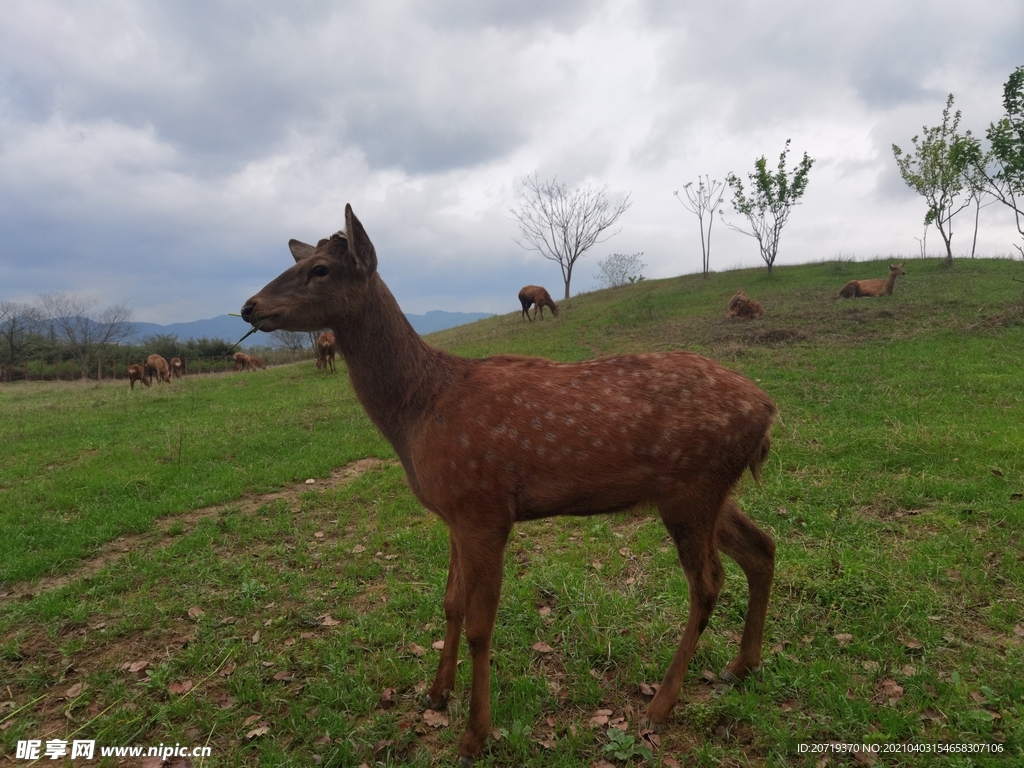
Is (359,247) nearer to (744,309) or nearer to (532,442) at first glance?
(532,442)

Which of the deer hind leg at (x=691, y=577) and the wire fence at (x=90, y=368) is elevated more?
the wire fence at (x=90, y=368)

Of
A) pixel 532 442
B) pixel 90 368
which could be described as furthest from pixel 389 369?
pixel 90 368

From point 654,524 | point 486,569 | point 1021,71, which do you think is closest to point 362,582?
point 486,569

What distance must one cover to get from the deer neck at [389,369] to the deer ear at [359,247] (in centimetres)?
10

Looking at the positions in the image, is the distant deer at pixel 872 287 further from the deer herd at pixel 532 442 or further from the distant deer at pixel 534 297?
the deer herd at pixel 532 442

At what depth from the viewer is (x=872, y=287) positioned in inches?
855

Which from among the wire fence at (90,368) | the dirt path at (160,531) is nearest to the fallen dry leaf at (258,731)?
the dirt path at (160,531)

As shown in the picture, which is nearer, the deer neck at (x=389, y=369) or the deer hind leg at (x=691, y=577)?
the deer hind leg at (x=691, y=577)

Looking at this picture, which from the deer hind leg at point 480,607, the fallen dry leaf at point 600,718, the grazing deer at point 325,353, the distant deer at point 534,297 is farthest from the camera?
the distant deer at point 534,297

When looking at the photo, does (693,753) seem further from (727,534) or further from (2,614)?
(2,614)

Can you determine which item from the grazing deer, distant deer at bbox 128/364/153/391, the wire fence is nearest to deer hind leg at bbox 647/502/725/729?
the grazing deer

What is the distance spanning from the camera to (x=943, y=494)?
18.7 feet

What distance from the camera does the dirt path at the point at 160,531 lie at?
5297mm

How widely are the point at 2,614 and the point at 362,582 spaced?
3.24 m
